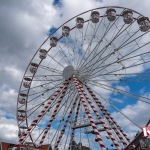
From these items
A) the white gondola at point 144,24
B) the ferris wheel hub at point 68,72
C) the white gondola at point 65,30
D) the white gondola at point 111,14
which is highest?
the white gondola at point 65,30

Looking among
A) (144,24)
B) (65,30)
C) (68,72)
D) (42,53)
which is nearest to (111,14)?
(144,24)

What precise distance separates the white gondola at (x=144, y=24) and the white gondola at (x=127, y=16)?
2.51ft

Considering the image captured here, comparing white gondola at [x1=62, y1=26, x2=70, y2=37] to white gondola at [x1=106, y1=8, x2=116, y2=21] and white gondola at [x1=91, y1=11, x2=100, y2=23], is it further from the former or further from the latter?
white gondola at [x1=106, y1=8, x2=116, y2=21]

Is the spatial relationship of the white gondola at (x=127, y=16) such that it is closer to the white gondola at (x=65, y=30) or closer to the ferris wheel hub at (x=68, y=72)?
the white gondola at (x=65, y=30)

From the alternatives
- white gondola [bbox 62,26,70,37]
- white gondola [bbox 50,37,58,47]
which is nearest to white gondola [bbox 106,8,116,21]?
white gondola [bbox 62,26,70,37]

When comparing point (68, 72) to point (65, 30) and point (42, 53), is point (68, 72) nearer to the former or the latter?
point (42, 53)

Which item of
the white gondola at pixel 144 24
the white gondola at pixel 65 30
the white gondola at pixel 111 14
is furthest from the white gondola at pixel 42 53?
the white gondola at pixel 144 24

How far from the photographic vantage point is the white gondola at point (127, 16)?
23109 millimetres

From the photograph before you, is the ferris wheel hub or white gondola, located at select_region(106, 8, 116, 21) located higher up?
white gondola, located at select_region(106, 8, 116, 21)

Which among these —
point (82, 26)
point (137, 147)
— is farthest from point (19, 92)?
point (137, 147)

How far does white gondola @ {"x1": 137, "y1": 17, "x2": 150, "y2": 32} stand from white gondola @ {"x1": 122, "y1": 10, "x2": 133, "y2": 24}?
764mm

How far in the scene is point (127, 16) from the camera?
23375mm

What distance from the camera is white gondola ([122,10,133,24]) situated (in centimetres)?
2311

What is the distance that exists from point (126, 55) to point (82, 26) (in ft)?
16.7
